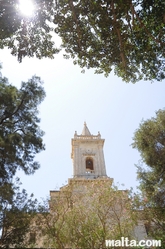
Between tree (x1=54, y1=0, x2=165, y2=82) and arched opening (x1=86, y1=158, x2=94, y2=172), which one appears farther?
arched opening (x1=86, y1=158, x2=94, y2=172)

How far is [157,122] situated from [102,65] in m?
7.06

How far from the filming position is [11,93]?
10.8 meters

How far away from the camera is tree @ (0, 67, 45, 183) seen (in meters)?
9.68

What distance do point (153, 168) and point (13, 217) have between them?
975 cm

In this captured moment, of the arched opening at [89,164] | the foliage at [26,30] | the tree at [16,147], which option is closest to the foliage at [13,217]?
the tree at [16,147]

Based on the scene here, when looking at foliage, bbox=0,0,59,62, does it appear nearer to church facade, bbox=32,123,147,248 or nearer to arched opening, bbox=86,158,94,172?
church facade, bbox=32,123,147,248

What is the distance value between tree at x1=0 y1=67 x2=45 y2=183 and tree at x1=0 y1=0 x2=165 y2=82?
1.72 metres

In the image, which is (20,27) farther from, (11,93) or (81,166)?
(81,166)

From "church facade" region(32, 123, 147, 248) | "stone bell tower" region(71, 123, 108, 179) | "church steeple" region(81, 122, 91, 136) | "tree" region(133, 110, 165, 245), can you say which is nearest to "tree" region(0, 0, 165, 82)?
"tree" region(133, 110, 165, 245)

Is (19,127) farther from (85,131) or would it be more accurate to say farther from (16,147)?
(85,131)

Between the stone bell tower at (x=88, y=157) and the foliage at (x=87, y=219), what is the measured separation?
439 inches

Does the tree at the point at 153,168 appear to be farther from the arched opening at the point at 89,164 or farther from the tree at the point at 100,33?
the arched opening at the point at 89,164

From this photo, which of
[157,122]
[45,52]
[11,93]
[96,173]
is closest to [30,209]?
[11,93]

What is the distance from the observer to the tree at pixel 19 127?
9.68 metres
